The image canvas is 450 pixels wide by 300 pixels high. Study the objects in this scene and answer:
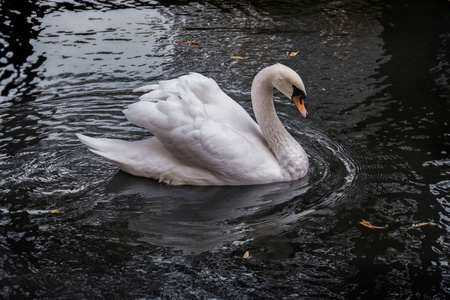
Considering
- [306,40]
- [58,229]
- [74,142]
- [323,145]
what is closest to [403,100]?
[323,145]

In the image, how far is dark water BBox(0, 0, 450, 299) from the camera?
15.0ft

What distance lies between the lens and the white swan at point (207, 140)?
5.79 meters

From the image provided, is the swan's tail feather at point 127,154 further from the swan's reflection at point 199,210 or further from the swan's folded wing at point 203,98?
the swan's folded wing at point 203,98

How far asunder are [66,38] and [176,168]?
465 centimetres

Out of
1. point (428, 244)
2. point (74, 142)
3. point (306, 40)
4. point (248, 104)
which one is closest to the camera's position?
point (428, 244)

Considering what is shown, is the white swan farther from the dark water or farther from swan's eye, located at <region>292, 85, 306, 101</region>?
the dark water

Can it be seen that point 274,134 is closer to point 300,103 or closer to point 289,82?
point 300,103

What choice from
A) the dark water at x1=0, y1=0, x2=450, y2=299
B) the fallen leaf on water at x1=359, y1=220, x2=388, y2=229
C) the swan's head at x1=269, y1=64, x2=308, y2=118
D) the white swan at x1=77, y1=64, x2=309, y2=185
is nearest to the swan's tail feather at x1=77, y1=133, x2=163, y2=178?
the white swan at x1=77, y1=64, x2=309, y2=185

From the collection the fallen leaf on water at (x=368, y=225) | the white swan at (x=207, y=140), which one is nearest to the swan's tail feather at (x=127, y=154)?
the white swan at (x=207, y=140)

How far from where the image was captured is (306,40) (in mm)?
9875

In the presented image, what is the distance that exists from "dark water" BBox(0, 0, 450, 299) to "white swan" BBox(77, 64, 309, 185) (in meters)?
0.14

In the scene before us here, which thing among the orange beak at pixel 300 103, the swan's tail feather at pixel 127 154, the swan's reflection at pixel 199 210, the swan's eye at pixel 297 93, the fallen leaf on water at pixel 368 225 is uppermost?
the swan's eye at pixel 297 93

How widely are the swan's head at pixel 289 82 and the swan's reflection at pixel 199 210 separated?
0.71m

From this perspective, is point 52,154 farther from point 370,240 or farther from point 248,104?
point 370,240
